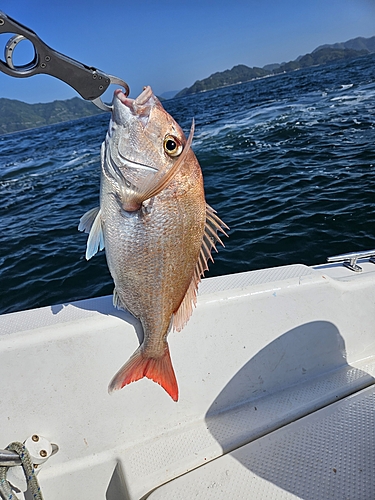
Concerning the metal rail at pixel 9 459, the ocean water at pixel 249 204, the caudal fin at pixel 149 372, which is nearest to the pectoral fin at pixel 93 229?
the caudal fin at pixel 149 372

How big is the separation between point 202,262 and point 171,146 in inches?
23.4

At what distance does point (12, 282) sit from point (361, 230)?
625 cm

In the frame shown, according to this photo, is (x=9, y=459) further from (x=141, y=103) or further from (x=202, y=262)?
(x=141, y=103)

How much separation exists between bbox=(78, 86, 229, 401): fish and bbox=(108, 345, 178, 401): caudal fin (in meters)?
0.29

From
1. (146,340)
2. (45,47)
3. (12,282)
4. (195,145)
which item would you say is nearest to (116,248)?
(146,340)

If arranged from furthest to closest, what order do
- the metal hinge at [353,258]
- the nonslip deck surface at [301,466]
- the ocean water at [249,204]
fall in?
the ocean water at [249,204] → the metal hinge at [353,258] → the nonslip deck surface at [301,466]

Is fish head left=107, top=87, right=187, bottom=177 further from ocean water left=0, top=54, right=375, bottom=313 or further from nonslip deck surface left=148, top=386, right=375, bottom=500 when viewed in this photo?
ocean water left=0, top=54, right=375, bottom=313

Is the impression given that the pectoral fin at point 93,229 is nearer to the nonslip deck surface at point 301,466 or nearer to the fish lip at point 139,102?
the fish lip at point 139,102

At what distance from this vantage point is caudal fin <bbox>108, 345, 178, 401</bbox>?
195 centimetres

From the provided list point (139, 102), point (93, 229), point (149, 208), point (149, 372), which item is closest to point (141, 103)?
point (139, 102)

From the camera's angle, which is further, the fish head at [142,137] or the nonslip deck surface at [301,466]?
the nonslip deck surface at [301,466]

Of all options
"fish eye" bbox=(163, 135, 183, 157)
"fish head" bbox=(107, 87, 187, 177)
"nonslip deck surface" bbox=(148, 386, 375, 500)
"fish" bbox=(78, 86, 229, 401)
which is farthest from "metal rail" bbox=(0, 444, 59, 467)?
"fish eye" bbox=(163, 135, 183, 157)

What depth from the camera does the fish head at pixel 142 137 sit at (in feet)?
5.50

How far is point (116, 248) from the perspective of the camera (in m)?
1.76
